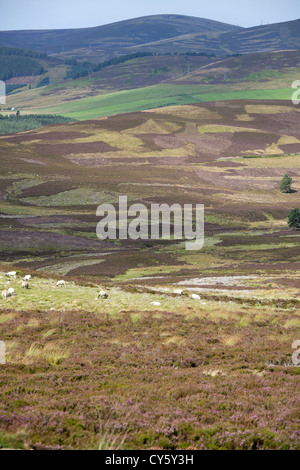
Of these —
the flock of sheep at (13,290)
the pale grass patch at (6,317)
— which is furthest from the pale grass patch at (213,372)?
the flock of sheep at (13,290)

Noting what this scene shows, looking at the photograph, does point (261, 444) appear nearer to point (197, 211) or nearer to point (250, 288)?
point (250, 288)

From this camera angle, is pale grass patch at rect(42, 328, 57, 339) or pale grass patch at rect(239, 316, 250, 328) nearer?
pale grass patch at rect(42, 328, 57, 339)

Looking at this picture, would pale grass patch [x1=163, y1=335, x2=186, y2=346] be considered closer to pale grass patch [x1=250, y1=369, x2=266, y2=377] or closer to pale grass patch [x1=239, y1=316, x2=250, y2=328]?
pale grass patch [x1=250, y1=369, x2=266, y2=377]

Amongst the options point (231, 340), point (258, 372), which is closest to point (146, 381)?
point (258, 372)

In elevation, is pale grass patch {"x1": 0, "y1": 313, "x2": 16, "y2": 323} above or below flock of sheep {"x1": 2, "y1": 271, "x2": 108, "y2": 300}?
above

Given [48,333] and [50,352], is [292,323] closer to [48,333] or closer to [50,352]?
[48,333]

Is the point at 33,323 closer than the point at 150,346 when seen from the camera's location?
No

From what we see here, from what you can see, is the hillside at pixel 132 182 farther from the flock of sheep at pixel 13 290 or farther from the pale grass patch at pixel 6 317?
the pale grass patch at pixel 6 317

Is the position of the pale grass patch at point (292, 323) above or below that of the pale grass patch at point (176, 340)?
below

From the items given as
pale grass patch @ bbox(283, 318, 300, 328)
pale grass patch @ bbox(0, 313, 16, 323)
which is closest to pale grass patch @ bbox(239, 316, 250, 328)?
pale grass patch @ bbox(283, 318, 300, 328)

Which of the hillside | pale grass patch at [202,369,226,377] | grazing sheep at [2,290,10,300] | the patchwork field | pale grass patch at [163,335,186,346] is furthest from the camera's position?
the hillside

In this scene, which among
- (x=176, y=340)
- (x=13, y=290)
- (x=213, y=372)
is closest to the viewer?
(x=213, y=372)

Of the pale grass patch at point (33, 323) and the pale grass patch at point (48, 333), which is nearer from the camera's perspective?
the pale grass patch at point (48, 333)

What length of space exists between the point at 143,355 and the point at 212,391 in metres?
4.30
